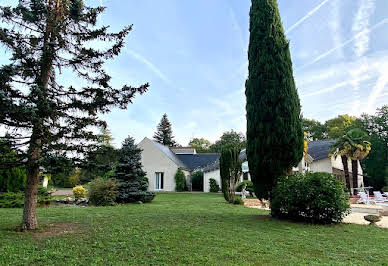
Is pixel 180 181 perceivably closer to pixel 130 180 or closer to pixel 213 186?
pixel 213 186

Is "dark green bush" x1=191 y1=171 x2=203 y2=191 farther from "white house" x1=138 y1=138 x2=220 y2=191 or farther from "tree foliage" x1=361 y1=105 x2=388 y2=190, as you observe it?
Result: "tree foliage" x1=361 y1=105 x2=388 y2=190

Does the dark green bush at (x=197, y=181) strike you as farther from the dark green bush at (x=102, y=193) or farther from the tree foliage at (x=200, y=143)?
the tree foliage at (x=200, y=143)

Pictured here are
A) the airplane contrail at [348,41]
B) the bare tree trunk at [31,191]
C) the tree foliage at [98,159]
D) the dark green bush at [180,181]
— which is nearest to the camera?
the bare tree trunk at [31,191]

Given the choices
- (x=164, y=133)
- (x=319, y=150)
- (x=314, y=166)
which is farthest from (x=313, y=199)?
(x=164, y=133)

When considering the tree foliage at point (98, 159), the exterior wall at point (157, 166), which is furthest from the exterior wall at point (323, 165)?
the tree foliage at point (98, 159)

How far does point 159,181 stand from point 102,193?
15404mm

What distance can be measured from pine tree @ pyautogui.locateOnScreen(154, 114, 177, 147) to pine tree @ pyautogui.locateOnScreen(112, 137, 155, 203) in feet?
147

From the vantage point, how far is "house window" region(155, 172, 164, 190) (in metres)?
27.9

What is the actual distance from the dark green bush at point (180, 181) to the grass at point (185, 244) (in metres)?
20.3

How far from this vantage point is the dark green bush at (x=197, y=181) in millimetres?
28770

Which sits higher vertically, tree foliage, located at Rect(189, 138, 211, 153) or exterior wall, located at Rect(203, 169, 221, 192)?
tree foliage, located at Rect(189, 138, 211, 153)

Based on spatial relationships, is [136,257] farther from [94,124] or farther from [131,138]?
[131,138]

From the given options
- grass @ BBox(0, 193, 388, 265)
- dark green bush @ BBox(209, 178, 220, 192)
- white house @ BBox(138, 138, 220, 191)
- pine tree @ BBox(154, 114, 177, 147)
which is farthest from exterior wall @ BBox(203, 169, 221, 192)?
pine tree @ BBox(154, 114, 177, 147)

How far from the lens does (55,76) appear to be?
6602 mm
